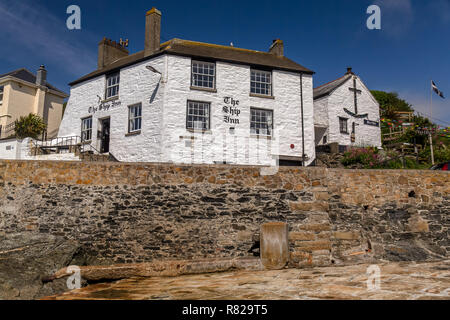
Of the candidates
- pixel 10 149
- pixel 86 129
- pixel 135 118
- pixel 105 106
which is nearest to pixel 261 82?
pixel 135 118

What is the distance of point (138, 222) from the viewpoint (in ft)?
28.5

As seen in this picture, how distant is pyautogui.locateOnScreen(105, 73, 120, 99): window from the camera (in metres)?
19.3

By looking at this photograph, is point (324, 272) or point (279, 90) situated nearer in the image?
point (324, 272)

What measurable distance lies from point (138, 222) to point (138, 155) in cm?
923

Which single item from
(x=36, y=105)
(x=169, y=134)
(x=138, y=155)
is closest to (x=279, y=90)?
(x=169, y=134)

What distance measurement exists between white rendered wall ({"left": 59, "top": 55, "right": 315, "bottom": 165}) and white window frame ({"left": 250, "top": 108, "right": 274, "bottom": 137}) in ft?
0.94

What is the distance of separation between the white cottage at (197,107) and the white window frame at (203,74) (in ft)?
0.17

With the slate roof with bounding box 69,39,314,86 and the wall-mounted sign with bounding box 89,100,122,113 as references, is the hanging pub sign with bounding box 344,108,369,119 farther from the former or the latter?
the wall-mounted sign with bounding box 89,100,122,113

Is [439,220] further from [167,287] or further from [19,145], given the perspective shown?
[19,145]

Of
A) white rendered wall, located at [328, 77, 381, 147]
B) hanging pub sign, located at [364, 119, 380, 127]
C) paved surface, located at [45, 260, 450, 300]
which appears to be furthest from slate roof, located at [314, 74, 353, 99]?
paved surface, located at [45, 260, 450, 300]

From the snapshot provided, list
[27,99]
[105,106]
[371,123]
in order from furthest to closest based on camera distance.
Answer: [27,99] → [371,123] → [105,106]

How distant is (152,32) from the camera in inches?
727

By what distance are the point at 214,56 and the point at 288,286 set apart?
14.8 metres

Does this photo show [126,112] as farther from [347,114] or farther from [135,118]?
[347,114]
